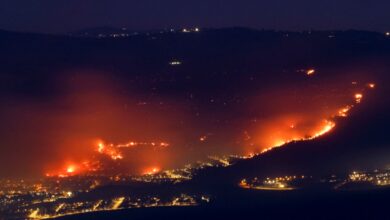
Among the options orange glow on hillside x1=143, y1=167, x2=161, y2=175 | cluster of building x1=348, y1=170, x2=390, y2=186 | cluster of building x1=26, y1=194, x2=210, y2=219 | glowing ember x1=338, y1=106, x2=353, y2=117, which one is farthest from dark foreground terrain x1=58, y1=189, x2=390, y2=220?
glowing ember x1=338, y1=106, x2=353, y2=117

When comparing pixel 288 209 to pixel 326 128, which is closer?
pixel 288 209

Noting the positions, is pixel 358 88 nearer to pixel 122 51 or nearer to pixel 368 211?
pixel 122 51

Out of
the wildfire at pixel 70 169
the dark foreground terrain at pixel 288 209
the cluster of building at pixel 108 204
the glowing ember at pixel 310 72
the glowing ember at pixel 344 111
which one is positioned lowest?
the dark foreground terrain at pixel 288 209

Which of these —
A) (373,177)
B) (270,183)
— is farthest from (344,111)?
(270,183)

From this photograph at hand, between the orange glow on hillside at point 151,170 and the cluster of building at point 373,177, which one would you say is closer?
the cluster of building at point 373,177

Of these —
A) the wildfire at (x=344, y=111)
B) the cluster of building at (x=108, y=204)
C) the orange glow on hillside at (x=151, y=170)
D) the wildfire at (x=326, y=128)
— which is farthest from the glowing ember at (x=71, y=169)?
the wildfire at (x=344, y=111)

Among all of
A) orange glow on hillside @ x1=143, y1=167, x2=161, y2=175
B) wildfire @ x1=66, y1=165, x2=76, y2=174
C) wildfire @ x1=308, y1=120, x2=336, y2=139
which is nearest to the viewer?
orange glow on hillside @ x1=143, y1=167, x2=161, y2=175

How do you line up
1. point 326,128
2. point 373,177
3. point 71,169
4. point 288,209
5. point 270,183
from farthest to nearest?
point 326,128, point 71,169, point 373,177, point 270,183, point 288,209

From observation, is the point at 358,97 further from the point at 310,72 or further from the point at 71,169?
the point at 71,169

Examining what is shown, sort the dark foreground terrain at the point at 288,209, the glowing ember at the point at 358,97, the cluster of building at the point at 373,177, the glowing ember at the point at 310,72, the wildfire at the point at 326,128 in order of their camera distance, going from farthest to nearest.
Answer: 1. the glowing ember at the point at 310,72
2. the glowing ember at the point at 358,97
3. the wildfire at the point at 326,128
4. the cluster of building at the point at 373,177
5. the dark foreground terrain at the point at 288,209

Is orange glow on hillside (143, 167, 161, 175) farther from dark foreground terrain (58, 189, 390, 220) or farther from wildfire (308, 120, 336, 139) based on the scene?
dark foreground terrain (58, 189, 390, 220)

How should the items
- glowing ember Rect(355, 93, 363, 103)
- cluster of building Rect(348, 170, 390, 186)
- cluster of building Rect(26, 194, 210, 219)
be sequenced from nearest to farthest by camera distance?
cluster of building Rect(26, 194, 210, 219)
cluster of building Rect(348, 170, 390, 186)
glowing ember Rect(355, 93, 363, 103)

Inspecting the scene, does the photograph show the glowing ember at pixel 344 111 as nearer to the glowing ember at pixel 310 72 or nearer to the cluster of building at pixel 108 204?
the glowing ember at pixel 310 72
